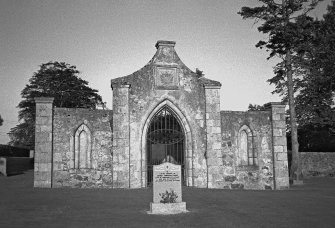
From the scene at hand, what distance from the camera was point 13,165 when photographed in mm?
27375

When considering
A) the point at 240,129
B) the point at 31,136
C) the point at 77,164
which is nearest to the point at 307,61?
the point at 240,129

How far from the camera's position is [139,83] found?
16.0 meters

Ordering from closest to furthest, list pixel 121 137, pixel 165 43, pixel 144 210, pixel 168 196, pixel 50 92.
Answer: pixel 168 196 → pixel 144 210 → pixel 121 137 → pixel 165 43 → pixel 50 92

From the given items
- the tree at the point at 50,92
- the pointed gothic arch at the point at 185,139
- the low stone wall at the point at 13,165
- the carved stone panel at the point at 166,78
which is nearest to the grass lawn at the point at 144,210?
the pointed gothic arch at the point at 185,139

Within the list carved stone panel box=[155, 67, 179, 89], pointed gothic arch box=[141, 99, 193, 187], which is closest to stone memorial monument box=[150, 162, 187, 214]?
pointed gothic arch box=[141, 99, 193, 187]

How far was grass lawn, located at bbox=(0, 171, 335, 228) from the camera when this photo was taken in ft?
27.4

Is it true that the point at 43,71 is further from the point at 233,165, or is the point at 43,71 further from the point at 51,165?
the point at 233,165

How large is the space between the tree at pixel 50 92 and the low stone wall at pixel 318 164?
27.7m

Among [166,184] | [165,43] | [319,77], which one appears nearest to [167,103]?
[165,43]

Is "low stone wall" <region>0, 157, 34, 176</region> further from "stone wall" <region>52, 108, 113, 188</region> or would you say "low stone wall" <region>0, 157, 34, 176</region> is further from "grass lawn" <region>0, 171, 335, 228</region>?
"grass lawn" <region>0, 171, 335, 228</region>

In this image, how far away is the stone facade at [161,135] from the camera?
15.2 metres

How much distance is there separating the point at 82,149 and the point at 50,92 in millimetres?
28759

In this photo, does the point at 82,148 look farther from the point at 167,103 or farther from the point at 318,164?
the point at 318,164

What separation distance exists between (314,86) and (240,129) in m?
14.0
